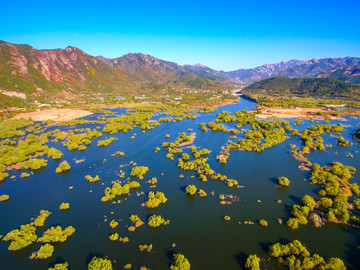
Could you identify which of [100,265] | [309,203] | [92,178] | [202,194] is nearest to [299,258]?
[309,203]

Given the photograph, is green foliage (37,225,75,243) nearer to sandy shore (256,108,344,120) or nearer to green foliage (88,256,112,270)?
green foliage (88,256,112,270)

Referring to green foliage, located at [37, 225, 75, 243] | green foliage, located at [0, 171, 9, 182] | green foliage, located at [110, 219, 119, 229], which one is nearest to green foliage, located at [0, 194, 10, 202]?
green foliage, located at [0, 171, 9, 182]

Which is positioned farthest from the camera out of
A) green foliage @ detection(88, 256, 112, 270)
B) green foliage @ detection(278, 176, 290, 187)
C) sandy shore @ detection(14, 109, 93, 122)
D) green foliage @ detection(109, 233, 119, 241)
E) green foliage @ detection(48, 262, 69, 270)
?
sandy shore @ detection(14, 109, 93, 122)

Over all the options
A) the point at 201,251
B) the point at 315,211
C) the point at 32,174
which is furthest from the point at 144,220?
the point at 32,174

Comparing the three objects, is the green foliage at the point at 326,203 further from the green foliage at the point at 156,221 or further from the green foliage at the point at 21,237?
the green foliage at the point at 21,237

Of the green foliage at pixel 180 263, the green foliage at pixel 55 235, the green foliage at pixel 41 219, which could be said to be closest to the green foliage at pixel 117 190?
the green foliage at pixel 55 235
